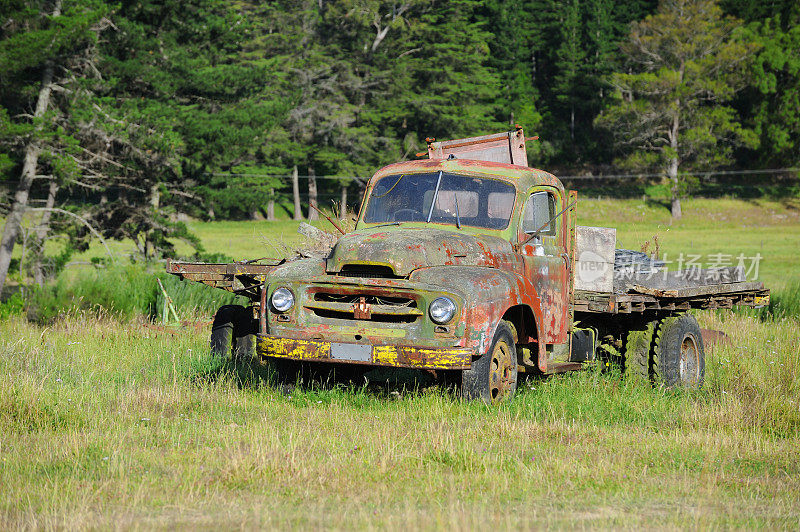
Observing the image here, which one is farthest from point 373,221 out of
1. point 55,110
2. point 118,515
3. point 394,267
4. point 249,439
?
point 55,110

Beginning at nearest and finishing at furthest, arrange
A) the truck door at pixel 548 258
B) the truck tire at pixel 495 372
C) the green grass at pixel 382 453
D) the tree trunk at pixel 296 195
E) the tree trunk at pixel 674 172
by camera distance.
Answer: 1. the green grass at pixel 382 453
2. the truck tire at pixel 495 372
3. the truck door at pixel 548 258
4. the tree trunk at pixel 674 172
5. the tree trunk at pixel 296 195

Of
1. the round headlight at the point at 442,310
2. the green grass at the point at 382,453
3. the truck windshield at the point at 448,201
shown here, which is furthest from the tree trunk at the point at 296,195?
the round headlight at the point at 442,310

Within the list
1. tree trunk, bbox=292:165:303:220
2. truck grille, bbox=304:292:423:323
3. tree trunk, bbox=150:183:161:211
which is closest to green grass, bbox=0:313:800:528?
truck grille, bbox=304:292:423:323

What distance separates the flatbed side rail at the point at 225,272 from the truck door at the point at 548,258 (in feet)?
9.14

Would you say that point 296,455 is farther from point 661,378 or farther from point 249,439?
point 661,378

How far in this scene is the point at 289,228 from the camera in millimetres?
60688

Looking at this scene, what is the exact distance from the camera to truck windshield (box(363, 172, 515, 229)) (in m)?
9.74

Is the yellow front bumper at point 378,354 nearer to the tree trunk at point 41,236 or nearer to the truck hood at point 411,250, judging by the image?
the truck hood at point 411,250

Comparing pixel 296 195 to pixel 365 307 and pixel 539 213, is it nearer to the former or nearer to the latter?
pixel 539 213

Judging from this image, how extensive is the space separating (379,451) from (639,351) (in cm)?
485

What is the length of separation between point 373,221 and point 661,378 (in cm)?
359

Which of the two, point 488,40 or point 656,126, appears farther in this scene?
point 488,40

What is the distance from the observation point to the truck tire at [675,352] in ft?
36.1

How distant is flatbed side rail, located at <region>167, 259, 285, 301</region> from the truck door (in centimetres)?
279
